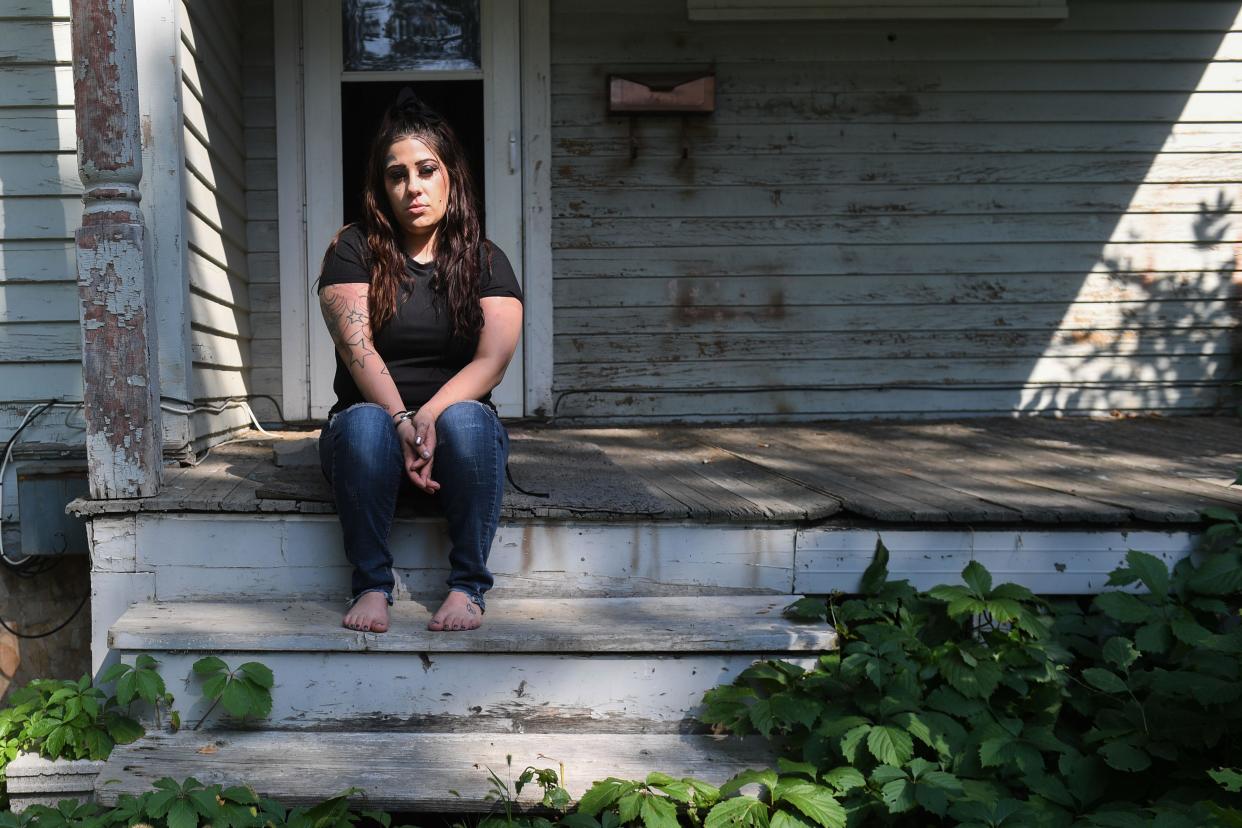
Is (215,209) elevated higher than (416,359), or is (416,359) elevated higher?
(215,209)

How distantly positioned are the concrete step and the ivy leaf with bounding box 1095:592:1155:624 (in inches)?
23.7

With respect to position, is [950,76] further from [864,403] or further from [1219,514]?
[1219,514]

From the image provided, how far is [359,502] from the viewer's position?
2.10 metres

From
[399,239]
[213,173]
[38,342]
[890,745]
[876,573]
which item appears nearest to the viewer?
[890,745]

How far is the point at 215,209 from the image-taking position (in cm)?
336

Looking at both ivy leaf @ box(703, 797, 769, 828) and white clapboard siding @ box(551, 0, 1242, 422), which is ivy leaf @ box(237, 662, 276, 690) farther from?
white clapboard siding @ box(551, 0, 1242, 422)

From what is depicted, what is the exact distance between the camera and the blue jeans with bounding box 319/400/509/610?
211 centimetres

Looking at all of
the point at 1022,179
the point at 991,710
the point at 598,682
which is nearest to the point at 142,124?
the point at 598,682

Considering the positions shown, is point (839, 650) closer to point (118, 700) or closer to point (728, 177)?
point (118, 700)

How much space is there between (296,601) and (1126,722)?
5.90 ft

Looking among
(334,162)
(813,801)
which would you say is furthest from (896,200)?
(813,801)

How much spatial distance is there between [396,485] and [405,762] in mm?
574

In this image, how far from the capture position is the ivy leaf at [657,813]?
1708mm

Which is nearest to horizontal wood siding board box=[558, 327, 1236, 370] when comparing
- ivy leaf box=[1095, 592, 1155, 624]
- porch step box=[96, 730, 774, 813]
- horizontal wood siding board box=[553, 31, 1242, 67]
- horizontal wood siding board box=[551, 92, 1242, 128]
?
horizontal wood siding board box=[551, 92, 1242, 128]
